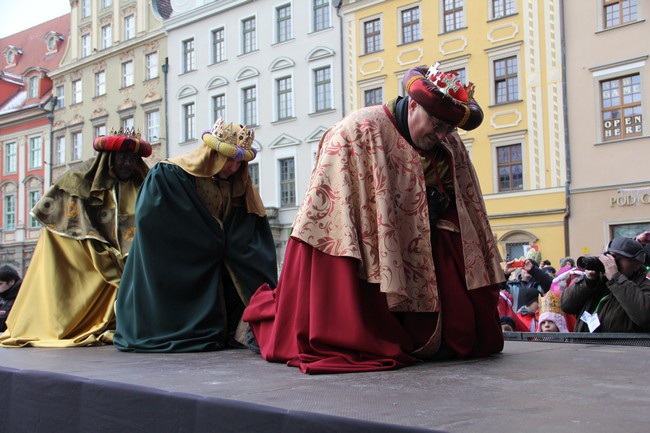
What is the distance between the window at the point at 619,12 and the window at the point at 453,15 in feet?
12.5

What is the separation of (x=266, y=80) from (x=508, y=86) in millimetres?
8536

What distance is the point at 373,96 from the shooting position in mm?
21422

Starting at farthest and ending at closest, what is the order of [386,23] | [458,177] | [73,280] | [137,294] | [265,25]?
[265,25] < [386,23] < [73,280] < [137,294] < [458,177]

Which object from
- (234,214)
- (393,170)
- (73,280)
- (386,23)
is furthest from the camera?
(386,23)

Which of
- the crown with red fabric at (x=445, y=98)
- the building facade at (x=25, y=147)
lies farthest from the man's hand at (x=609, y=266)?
the building facade at (x=25, y=147)

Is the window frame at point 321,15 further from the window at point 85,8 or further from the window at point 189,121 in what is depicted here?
the window at point 85,8

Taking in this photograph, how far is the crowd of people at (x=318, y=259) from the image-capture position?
303cm

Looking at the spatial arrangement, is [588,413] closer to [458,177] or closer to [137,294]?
[458,177]

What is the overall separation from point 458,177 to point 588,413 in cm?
176

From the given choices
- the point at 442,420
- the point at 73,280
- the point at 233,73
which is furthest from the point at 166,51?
the point at 442,420

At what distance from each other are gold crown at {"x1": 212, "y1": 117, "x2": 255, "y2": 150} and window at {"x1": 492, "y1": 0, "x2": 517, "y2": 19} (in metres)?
15.9

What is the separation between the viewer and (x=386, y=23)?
21094 mm

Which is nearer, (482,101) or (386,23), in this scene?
(482,101)

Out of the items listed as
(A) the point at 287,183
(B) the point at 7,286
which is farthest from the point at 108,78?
(B) the point at 7,286
